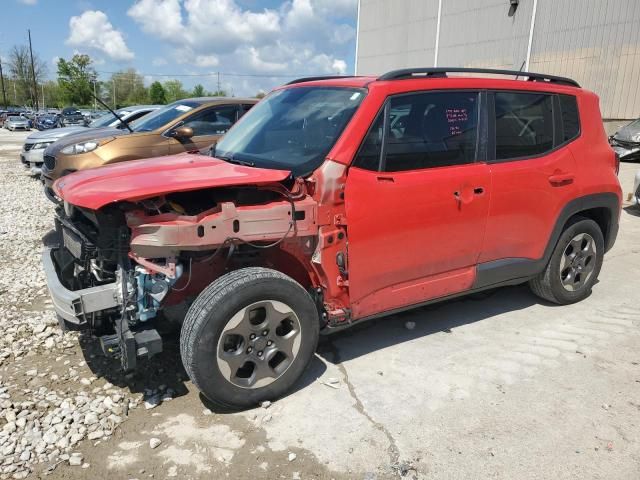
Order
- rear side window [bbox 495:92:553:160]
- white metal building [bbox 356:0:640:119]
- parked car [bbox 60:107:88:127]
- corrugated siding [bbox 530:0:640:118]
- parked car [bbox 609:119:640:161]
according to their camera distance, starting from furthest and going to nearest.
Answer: parked car [bbox 60:107:88:127] → white metal building [bbox 356:0:640:119] → corrugated siding [bbox 530:0:640:118] → parked car [bbox 609:119:640:161] → rear side window [bbox 495:92:553:160]

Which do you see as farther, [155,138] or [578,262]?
[155,138]

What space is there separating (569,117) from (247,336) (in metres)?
3.30

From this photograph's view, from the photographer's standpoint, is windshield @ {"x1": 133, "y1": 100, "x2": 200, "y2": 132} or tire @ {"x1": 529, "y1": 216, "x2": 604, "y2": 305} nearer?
tire @ {"x1": 529, "y1": 216, "x2": 604, "y2": 305}

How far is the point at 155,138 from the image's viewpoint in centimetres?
716

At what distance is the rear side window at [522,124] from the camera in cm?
392

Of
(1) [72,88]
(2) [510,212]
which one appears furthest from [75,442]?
(1) [72,88]

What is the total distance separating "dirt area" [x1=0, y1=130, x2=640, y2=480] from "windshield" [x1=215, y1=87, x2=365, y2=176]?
148cm

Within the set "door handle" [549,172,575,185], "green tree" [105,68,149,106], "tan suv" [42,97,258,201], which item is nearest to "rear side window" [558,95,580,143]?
"door handle" [549,172,575,185]

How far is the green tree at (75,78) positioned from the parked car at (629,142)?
60.9 metres

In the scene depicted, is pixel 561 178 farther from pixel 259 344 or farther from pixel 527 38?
pixel 527 38

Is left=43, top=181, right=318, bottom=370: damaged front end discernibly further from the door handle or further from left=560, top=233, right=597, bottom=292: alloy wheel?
left=560, top=233, right=597, bottom=292: alloy wheel

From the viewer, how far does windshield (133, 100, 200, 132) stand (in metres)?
7.62

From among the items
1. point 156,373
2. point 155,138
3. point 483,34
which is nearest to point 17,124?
point 483,34

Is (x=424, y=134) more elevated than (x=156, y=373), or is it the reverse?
(x=424, y=134)
